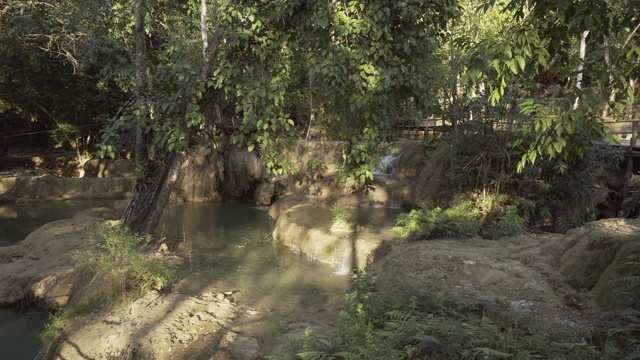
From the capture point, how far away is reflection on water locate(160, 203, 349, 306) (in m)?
9.57

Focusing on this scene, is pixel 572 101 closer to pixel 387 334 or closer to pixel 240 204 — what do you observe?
pixel 387 334

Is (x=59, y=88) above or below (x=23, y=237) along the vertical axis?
above

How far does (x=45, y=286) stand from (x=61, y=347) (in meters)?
2.80

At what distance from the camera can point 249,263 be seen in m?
11.6

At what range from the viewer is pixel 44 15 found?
14914 millimetres

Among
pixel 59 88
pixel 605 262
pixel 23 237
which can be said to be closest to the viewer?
pixel 605 262

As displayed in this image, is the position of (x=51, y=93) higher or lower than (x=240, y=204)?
higher

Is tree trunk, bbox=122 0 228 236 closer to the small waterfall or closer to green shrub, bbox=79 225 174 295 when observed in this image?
green shrub, bbox=79 225 174 295

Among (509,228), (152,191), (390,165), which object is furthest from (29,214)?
(509,228)

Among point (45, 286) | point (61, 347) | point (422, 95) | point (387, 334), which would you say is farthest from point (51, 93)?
point (387, 334)

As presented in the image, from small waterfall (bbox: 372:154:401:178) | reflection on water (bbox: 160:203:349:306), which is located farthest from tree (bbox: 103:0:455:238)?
small waterfall (bbox: 372:154:401:178)

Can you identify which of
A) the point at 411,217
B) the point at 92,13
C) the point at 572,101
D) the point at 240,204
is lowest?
the point at 240,204

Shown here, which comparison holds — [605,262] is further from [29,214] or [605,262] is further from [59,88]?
[59,88]

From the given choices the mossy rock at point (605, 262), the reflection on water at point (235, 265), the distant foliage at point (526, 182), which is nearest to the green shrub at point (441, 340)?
the mossy rock at point (605, 262)
